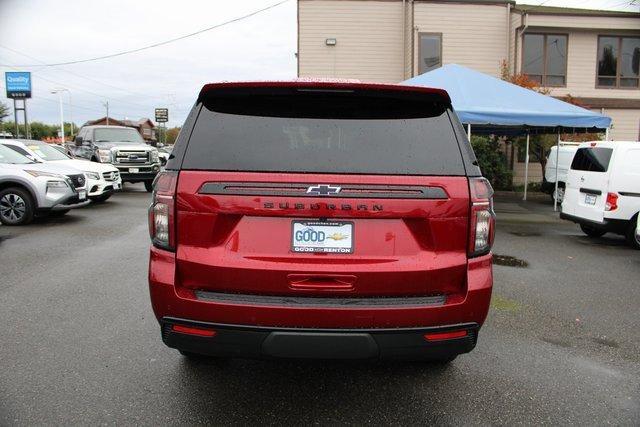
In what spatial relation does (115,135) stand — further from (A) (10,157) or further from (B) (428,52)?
(B) (428,52)

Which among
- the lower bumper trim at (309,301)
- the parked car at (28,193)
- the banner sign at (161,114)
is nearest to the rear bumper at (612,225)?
the lower bumper trim at (309,301)

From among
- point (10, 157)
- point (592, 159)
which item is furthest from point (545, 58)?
point (10, 157)

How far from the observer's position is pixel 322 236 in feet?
8.66

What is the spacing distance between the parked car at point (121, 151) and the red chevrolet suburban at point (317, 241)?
13.8 metres

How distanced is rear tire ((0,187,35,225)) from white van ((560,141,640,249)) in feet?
33.0

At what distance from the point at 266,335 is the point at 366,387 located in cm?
111

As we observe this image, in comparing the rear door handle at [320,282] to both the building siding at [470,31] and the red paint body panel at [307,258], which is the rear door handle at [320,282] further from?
the building siding at [470,31]

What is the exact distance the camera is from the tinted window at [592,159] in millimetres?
8805

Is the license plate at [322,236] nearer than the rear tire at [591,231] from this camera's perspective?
Yes

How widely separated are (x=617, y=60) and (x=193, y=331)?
2307 cm

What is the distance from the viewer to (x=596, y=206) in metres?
8.96

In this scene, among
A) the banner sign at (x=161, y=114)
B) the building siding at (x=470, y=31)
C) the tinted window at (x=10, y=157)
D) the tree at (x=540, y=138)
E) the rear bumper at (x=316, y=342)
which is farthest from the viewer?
the banner sign at (x=161, y=114)

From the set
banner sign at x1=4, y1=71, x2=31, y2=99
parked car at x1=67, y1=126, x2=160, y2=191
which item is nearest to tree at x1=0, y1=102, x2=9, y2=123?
banner sign at x1=4, y1=71, x2=31, y2=99

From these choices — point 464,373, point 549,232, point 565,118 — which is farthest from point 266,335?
point 565,118
